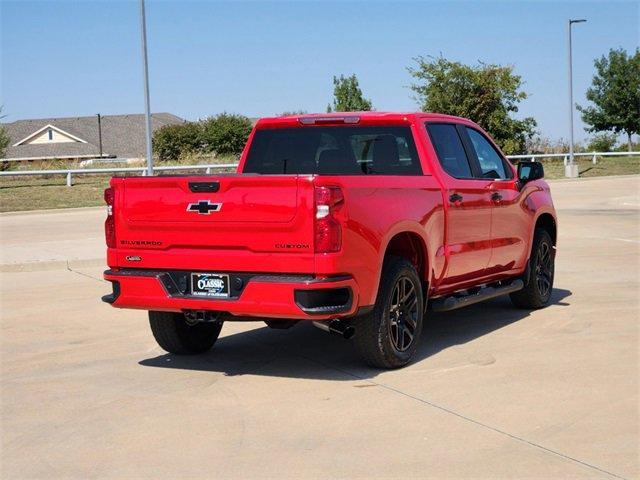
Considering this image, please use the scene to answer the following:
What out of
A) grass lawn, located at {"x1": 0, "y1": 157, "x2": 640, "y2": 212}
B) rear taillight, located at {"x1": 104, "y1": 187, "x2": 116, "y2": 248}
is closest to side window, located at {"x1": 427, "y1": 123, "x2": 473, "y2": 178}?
rear taillight, located at {"x1": 104, "y1": 187, "x2": 116, "y2": 248}

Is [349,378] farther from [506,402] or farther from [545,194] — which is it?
[545,194]

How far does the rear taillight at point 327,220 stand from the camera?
23.0 ft

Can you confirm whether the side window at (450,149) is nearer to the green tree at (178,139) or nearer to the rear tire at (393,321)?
the rear tire at (393,321)

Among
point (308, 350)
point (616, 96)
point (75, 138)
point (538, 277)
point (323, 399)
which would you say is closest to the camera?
point (323, 399)

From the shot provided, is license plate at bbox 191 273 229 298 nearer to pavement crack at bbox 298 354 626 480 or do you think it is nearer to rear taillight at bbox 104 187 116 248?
rear taillight at bbox 104 187 116 248

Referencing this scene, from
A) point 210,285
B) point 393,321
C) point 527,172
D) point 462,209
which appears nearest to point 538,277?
point 527,172

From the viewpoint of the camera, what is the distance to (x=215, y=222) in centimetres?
742

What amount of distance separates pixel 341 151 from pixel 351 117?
0.30 meters

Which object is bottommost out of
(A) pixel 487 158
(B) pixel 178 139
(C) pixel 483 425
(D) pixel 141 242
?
(C) pixel 483 425

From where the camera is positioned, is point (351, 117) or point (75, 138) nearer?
point (351, 117)

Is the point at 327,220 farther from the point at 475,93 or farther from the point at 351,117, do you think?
the point at 475,93

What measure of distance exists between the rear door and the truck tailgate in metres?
1.99

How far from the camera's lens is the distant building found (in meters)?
86.8

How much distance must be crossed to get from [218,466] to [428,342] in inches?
153
